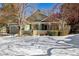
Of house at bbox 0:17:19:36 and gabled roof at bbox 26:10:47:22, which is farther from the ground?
gabled roof at bbox 26:10:47:22

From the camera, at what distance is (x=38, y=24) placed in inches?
106

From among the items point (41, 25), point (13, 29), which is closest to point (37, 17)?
point (41, 25)

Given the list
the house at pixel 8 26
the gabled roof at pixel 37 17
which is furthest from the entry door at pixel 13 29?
the gabled roof at pixel 37 17

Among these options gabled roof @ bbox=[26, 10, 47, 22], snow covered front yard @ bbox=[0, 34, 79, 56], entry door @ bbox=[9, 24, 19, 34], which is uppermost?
gabled roof @ bbox=[26, 10, 47, 22]

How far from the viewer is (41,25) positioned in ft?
8.84

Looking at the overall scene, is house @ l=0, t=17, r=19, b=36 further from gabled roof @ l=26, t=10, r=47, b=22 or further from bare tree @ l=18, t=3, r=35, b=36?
gabled roof @ l=26, t=10, r=47, b=22

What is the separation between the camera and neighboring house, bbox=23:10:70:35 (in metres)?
2.70

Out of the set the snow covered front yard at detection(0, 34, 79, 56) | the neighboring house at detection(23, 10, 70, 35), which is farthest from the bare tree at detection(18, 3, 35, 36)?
the snow covered front yard at detection(0, 34, 79, 56)

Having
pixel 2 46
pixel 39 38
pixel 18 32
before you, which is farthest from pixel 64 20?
pixel 2 46

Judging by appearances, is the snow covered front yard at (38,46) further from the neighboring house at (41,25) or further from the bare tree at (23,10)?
the bare tree at (23,10)

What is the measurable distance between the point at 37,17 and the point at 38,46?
1.17 ft

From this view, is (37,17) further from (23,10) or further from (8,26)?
(8,26)

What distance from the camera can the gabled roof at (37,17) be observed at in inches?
106

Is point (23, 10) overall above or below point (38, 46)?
above
